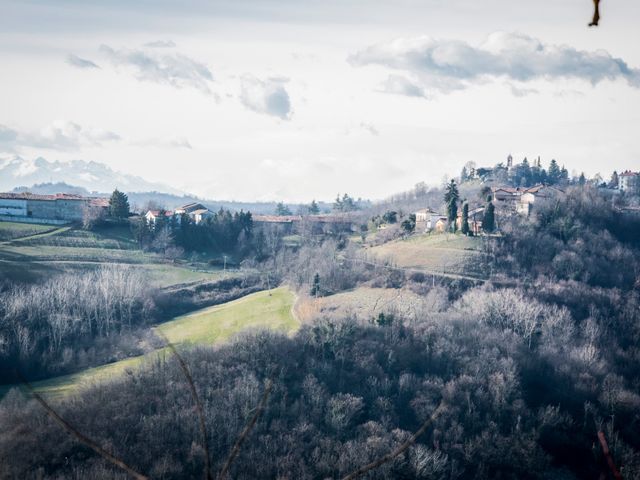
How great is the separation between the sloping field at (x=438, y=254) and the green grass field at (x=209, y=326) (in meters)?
15.8

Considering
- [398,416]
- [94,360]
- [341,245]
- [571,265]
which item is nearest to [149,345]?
[94,360]

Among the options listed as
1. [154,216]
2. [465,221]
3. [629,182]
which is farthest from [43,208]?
[629,182]

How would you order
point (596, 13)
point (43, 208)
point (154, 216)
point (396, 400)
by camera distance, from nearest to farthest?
point (596, 13)
point (396, 400)
point (43, 208)
point (154, 216)

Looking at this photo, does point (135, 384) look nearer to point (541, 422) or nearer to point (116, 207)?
point (541, 422)

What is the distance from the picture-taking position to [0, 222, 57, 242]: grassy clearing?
244 ft

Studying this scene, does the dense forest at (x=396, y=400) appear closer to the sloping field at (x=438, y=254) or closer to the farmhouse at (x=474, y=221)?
the sloping field at (x=438, y=254)

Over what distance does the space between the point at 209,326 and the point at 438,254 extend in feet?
Result: 101

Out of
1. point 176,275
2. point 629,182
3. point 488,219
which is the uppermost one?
point 629,182

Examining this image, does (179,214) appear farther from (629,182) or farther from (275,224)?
(629,182)

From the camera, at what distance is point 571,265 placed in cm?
7575

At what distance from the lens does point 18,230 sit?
7725 centimetres

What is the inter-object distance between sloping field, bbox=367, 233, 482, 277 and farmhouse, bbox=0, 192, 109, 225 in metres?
44.9

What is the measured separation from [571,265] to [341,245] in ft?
112

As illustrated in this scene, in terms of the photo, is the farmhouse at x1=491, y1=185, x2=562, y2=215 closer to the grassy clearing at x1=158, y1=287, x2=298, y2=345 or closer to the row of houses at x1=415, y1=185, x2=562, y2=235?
the row of houses at x1=415, y1=185, x2=562, y2=235
